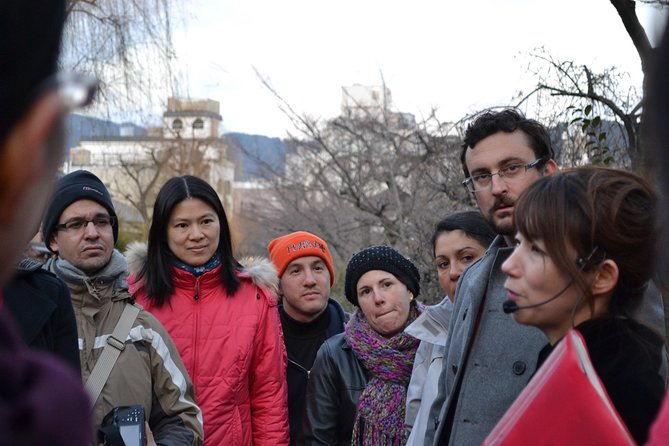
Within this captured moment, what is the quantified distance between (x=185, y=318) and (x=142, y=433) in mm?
1065

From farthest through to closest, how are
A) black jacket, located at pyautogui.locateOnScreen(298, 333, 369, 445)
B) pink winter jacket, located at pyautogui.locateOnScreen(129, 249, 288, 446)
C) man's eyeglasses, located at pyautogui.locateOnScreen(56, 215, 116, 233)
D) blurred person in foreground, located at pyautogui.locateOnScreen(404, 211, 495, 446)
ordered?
black jacket, located at pyautogui.locateOnScreen(298, 333, 369, 445) < pink winter jacket, located at pyautogui.locateOnScreen(129, 249, 288, 446) < man's eyeglasses, located at pyautogui.locateOnScreen(56, 215, 116, 233) < blurred person in foreground, located at pyautogui.locateOnScreen(404, 211, 495, 446)

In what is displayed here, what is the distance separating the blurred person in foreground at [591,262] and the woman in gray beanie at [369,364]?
2.00 meters

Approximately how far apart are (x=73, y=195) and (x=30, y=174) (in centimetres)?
312

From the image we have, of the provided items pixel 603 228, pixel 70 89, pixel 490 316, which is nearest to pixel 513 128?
pixel 490 316

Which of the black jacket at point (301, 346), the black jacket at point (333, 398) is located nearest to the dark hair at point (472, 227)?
the black jacket at point (333, 398)

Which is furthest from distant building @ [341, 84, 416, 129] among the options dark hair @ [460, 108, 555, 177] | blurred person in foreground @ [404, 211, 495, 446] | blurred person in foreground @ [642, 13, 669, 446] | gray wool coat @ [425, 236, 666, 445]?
blurred person in foreground @ [642, 13, 669, 446]

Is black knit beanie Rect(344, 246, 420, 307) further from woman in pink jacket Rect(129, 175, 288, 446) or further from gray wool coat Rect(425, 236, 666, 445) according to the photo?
gray wool coat Rect(425, 236, 666, 445)

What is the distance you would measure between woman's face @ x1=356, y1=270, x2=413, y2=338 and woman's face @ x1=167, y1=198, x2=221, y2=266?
2.81 feet

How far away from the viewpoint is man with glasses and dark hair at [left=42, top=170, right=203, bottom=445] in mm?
3438

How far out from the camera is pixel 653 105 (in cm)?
105

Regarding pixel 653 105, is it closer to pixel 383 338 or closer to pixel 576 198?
pixel 576 198

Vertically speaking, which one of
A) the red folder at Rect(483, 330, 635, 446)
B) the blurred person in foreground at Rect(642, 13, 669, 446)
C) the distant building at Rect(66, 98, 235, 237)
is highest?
the distant building at Rect(66, 98, 235, 237)

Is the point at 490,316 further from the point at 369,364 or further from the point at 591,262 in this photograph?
the point at 369,364

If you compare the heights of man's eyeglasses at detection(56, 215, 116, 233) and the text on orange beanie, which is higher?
man's eyeglasses at detection(56, 215, 116, 233)
